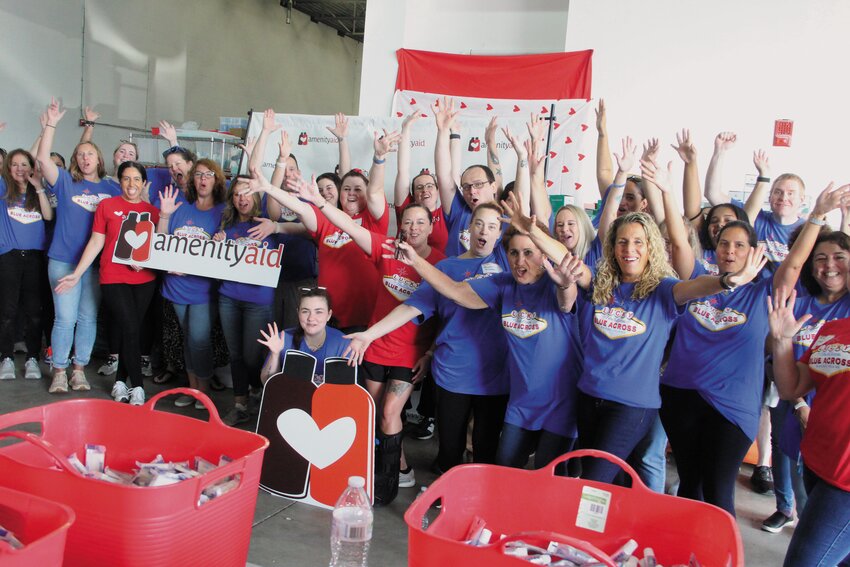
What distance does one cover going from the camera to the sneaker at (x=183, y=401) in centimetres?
426

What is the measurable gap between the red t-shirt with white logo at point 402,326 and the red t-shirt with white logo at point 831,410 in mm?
1630

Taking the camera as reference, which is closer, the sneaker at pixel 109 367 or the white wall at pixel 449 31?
the sneaker at pixel 109 367

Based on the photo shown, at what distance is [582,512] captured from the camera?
5.74ft

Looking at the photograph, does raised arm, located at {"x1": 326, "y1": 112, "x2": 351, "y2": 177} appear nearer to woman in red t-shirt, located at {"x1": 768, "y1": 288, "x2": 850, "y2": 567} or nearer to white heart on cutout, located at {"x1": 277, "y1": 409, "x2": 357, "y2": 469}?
white heart on cutout, located at {"x1": 277, "y1": 409, "x2": 357, "y2": 469}

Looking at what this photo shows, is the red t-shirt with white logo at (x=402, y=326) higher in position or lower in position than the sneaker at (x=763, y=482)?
higher

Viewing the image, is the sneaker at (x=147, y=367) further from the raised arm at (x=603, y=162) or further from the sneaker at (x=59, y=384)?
the raised arm at (x=603, y=162)

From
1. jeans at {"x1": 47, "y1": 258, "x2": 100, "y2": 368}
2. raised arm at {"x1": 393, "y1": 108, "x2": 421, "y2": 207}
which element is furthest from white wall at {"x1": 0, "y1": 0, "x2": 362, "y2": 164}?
raised arm at {"x1": 393, "y1": 108, "x2": 421, "y2": 207}

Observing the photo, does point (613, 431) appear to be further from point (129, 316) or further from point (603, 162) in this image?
point (129, 316)

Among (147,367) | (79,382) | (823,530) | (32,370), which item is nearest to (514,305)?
(823,530)

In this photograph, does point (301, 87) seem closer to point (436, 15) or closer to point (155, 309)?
point (436, 15)

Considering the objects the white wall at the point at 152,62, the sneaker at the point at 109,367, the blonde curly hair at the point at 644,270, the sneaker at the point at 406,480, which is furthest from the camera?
the white wall at the point at 152,62

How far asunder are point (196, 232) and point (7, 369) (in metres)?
1.88

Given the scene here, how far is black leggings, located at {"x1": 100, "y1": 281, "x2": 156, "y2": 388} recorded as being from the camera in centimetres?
411

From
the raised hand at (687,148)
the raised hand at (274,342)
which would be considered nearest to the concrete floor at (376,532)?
the raised hand at (274,342)
